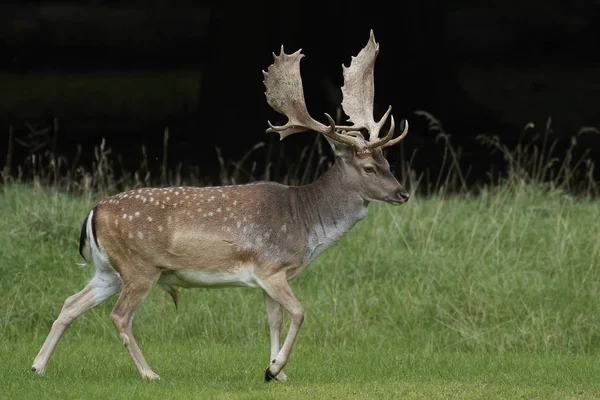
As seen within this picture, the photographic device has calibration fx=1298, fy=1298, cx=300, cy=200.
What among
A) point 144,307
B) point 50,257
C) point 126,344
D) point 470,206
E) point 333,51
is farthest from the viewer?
point 333,51

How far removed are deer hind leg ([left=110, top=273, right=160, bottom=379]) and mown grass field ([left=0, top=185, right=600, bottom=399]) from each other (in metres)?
0.21

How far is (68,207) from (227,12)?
228 inches

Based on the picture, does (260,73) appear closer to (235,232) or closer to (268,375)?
(235,232)

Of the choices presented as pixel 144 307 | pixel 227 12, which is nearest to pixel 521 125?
pixel 227 12

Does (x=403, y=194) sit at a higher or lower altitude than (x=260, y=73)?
higher

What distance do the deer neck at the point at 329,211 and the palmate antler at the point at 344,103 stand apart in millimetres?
266

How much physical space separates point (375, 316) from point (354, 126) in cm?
260

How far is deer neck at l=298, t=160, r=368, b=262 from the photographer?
9.12 meters

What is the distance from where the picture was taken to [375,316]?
11492mm

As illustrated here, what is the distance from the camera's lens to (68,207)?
13023mm

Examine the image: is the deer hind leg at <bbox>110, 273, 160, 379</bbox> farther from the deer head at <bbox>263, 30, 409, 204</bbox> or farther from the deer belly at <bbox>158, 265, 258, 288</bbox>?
the deer head at <bbox>263, 30, 409, 204</bbox>

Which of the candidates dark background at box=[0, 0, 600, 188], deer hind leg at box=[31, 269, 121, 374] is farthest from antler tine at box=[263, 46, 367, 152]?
dark background at box=[0, 0, 600, 188]

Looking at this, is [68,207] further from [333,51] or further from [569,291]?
[333,51]

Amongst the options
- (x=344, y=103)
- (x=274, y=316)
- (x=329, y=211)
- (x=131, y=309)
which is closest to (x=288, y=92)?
(x=344, y=103)
